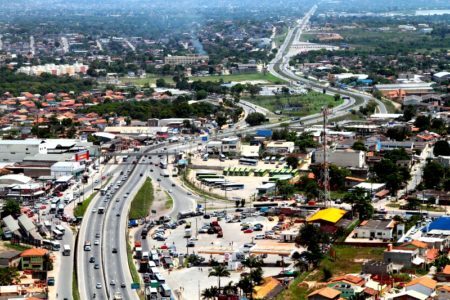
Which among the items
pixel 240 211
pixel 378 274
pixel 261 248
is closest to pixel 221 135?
pixel 240 211

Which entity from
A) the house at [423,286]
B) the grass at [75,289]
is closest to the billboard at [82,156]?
the grass at [75,289]

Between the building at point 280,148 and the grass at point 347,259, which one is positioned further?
the building at point 280,148

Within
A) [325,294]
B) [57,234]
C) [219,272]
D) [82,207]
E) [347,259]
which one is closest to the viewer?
[325,294]

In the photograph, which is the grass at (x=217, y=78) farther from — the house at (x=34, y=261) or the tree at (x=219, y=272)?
the tree at (x=219, y=272)

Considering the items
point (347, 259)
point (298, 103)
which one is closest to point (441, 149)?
point (347, 259)

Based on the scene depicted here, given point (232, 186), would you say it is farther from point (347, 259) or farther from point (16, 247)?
point (347, 259)
